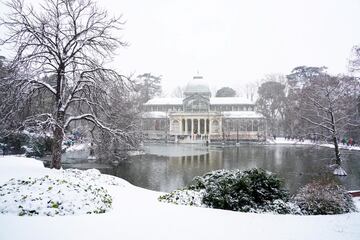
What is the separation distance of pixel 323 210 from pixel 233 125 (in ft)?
154

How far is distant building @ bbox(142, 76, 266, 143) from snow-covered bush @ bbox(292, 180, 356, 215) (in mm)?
40100

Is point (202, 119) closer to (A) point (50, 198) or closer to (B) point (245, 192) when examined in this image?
(B) point (245, 192)

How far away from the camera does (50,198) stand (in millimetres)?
6367

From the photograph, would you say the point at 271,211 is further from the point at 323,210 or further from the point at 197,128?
the point at 197,128

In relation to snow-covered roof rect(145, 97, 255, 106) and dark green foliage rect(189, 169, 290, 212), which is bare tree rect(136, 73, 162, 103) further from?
Result: dark green foliage rect(189, 169, 290, 212)

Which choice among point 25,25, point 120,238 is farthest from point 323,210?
point 25,25

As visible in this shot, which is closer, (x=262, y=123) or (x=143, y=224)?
(x=143, y=224)

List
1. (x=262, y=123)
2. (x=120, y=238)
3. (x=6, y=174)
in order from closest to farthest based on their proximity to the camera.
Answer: (x=120, y=238), (x=6, y=174), (x=262, y=123)

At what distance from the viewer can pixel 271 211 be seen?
827 cm

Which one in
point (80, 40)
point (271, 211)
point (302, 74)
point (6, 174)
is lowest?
point (271, 211)

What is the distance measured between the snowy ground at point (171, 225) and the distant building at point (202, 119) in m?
42.1

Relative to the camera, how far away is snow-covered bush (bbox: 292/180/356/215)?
8.35 m

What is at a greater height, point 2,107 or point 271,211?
point 2,107

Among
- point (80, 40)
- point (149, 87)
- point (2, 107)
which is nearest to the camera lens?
point (2, 107)
